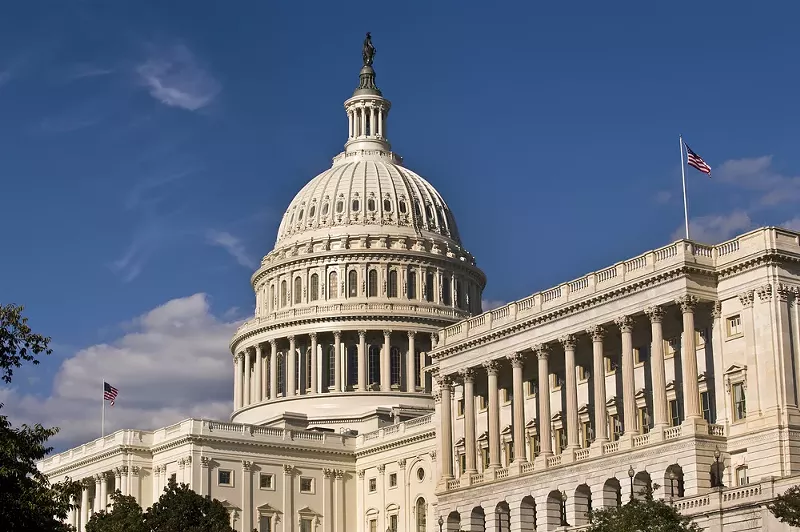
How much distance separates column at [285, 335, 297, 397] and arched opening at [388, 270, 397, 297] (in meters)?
12.1

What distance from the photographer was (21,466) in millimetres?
64375

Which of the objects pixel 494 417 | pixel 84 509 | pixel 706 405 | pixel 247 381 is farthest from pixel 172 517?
pixel 247 381

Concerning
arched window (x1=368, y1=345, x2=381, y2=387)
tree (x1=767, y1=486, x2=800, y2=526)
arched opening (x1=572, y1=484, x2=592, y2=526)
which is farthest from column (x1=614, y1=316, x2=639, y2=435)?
arched window (x1=368, y1=345, x2=381, y2=387)

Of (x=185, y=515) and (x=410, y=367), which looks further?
(x=410, y=367)

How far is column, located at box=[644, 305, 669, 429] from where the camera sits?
10344 cm

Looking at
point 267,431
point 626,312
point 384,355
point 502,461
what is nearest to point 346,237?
point 384,355

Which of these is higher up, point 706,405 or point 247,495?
point 247,495

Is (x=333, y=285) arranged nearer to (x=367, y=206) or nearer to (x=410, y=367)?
(x=367, y=206)

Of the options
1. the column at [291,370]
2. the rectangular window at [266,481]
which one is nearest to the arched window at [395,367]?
the column at [291,370]

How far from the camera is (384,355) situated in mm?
175500

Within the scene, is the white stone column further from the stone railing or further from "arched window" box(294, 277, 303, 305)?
"arched window" box(294, 277, 303, 305)

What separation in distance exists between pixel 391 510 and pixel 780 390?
61.9 m

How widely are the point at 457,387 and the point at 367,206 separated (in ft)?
206

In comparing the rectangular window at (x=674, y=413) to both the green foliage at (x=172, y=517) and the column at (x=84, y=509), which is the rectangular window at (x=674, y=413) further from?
the column at (x=84, y=509)
